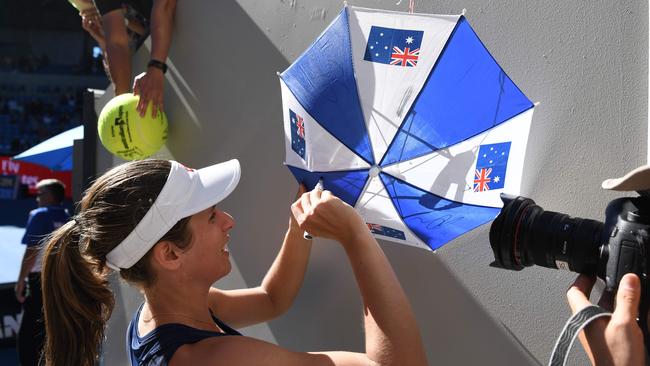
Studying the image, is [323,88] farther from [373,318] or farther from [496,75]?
[373,318]

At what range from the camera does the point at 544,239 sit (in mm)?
1436

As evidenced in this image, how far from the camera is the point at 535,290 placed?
182cm

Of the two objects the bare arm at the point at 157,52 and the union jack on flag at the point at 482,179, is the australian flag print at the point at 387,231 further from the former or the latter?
the bare arm at the point at 157,52

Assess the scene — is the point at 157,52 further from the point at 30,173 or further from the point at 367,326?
the point at 30,173

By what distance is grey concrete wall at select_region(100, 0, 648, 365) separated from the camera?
5.47ft

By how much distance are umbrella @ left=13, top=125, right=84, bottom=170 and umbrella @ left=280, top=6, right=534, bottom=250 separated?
3.89m

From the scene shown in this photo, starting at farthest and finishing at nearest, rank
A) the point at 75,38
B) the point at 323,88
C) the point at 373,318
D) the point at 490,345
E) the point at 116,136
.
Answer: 1. the point at 75,38
2. the point at 116,136
3. the point at 490,345
4. the point at 323,88
5. the point at 373,318

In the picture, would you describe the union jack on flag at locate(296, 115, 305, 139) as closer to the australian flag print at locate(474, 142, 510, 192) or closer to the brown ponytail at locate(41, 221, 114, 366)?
the australian flag print at locate(474, 142, 510, 192)

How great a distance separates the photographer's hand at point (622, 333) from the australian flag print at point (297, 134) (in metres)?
0.90

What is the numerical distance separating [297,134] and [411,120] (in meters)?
0.36

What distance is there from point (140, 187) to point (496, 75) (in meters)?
0.87

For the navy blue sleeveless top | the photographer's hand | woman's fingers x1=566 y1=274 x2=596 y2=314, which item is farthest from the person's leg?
the photographer's hand

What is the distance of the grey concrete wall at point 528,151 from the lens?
1.67 m

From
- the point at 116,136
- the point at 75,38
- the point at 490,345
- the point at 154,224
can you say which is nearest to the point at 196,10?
the point at 116,136
